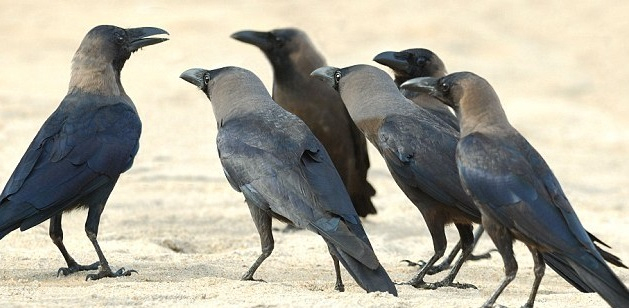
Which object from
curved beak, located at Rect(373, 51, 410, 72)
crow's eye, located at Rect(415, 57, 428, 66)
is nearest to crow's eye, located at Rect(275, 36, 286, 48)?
curved beak, located at Rect(373, 51, 410, 72)

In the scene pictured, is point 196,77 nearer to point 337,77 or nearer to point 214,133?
point 337,77

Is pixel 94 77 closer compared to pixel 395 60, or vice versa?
pixel 94 77

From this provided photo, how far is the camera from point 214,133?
14070 millimetres

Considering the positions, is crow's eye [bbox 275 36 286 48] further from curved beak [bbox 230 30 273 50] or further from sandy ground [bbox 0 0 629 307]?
sandy ground [bbox 0 0 629 307]

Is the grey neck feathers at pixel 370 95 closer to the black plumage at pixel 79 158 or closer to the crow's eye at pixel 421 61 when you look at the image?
the crow's eye at pixel 421 61

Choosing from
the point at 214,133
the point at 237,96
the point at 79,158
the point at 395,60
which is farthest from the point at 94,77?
the point at 214,133

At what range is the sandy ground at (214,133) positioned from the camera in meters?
7.05

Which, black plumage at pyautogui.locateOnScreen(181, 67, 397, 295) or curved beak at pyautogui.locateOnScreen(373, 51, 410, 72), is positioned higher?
curved beak at pyautogui.locateOnScreen(373, 51, 410, 72)

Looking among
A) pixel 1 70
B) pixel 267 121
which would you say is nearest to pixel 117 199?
pixel 267 121

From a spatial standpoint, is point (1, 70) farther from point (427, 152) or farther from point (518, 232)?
point (518, 232)

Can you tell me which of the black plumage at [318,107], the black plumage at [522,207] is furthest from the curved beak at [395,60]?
the black plumage at [522,207]

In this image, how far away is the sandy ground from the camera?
277 inches

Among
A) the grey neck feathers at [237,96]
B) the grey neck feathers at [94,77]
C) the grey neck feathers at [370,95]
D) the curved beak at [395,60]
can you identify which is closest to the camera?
the grey neck feathers at [237,96]

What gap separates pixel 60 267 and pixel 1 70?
10329mm
